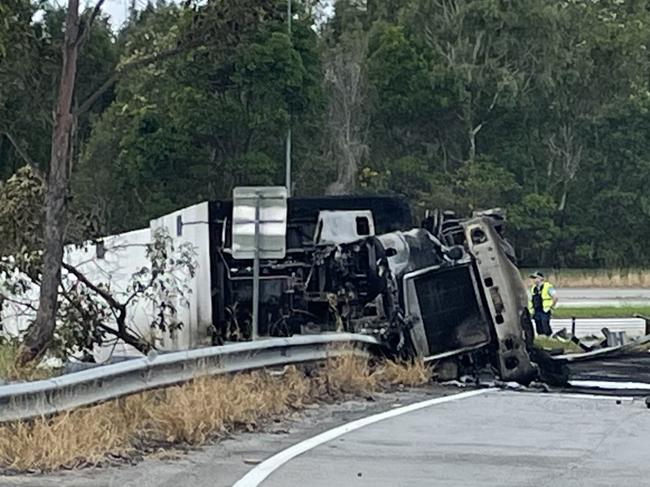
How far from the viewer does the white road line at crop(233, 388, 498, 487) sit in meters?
7.99

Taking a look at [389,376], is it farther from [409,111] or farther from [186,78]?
[409,111]

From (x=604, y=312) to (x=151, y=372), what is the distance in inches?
1051

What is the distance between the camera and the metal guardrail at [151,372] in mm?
7941

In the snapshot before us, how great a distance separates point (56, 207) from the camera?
13.3 m

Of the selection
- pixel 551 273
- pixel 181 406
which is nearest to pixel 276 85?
pixel 551 273

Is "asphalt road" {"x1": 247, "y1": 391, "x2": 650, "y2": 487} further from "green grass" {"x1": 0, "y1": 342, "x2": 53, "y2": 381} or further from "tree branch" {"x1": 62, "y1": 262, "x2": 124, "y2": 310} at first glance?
"tree branch" {"x1": 62, "y1": 262, "x2": 124, "y2": 310}

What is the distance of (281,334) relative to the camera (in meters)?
16.0

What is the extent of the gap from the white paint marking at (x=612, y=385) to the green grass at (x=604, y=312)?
17.5m

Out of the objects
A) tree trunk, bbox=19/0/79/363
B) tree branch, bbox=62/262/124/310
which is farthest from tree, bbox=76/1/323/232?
tree trunk, bbox=19/0/79/363

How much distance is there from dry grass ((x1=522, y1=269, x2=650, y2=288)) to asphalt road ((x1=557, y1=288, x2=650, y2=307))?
5.93ft

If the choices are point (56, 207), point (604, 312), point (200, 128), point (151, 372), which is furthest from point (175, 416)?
point (200, 128)

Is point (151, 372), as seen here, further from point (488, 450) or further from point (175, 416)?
point (488, 450)

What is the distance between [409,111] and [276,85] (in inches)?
509

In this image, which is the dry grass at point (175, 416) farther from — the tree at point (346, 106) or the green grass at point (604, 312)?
the tree at point (346, 106)
